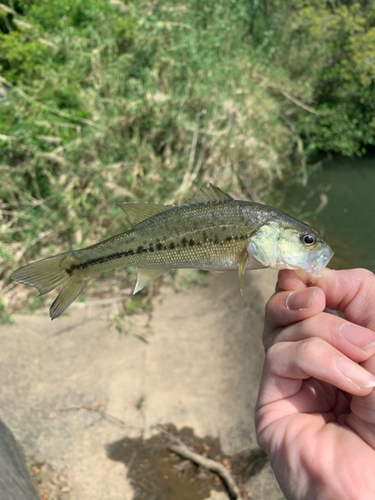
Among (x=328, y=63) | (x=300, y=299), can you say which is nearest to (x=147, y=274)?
(x=300, y=299)

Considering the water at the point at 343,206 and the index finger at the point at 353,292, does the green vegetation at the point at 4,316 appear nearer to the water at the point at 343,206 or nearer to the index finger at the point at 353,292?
the index finger at the point at 353,292

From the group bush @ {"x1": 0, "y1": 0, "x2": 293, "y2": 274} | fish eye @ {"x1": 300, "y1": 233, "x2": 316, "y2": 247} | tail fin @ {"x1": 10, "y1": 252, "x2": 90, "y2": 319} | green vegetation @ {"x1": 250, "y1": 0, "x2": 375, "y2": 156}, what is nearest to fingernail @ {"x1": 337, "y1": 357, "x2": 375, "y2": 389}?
fish eye @ {"x1": 300, "y1": 233, "x2": 316, "y2": 247}

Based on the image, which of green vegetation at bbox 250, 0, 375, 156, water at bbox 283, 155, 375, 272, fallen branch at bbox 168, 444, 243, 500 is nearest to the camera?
fallen branch at bbox 168, 444, 243, 500

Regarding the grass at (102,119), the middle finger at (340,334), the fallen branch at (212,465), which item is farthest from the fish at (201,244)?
the fallen branch at (212,465)

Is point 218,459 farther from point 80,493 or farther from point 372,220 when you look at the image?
point 372,220

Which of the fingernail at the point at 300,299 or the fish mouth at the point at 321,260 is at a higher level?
the fish mouth at the point at 321,260

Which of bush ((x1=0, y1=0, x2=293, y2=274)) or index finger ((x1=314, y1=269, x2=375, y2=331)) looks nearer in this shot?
index finger ((x1=314, y1=269, x2=375, y2=331))

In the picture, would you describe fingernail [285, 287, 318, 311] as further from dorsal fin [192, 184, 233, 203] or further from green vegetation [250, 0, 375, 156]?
green vegetation [250, 0, 375, 156]
